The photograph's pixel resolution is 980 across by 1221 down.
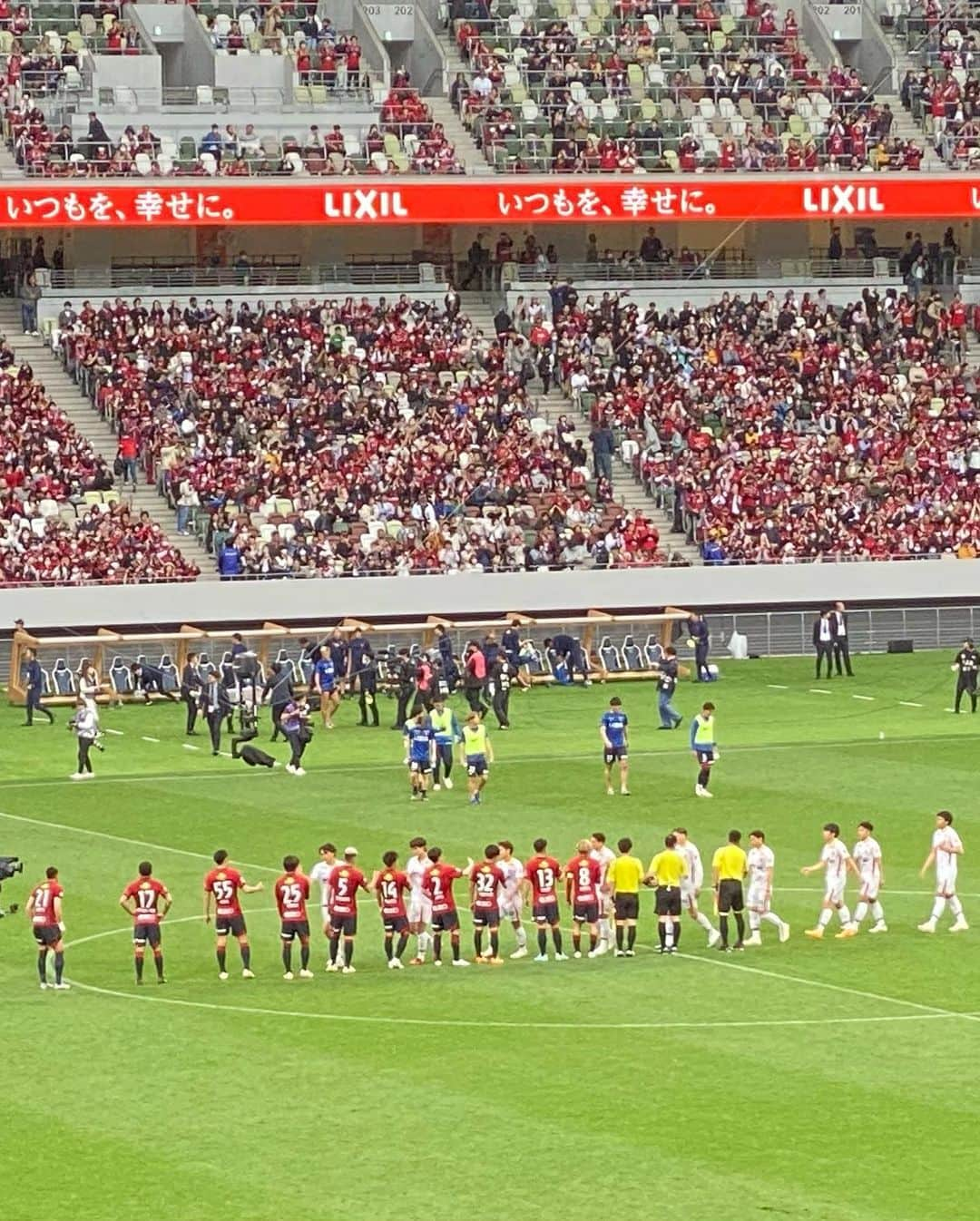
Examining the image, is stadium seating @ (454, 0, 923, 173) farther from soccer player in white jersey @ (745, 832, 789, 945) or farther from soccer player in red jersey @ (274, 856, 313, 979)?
soccer player in red jersey @ (274, 856, 313, 979)

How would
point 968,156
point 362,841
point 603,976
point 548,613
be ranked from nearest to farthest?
point 603,976 < point 362,841 < point 548,613 < point 968,156

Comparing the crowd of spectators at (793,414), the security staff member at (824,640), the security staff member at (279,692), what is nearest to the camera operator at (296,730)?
the security staff member at (279,692)

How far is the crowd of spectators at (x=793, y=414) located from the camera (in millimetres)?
61812

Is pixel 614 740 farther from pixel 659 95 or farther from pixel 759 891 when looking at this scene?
pixel 659 95

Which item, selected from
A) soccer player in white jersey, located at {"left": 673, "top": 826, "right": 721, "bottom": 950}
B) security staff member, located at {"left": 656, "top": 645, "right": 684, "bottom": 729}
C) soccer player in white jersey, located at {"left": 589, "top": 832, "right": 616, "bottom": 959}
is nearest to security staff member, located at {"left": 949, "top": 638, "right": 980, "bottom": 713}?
security staff member, located at {"left": 656, "top": 645, "right": 684, "bottom": 729}

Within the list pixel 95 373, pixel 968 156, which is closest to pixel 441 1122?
pixel 95 373

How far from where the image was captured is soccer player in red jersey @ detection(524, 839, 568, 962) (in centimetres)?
3005

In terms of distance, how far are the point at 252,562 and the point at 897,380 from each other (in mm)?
18373

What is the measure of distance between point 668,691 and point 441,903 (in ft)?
65.3

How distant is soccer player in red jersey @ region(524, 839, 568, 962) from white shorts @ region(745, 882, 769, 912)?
2.23 meters

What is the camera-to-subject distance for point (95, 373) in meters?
61.8

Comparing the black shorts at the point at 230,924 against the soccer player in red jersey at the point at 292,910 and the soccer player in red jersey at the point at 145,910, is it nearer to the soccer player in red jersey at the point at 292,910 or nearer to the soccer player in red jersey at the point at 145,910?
the soccer player in red jersey at the point at 292,910

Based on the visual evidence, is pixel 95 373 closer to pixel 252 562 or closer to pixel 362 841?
pixel 252 562

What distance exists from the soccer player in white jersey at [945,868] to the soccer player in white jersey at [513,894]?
4.61m
